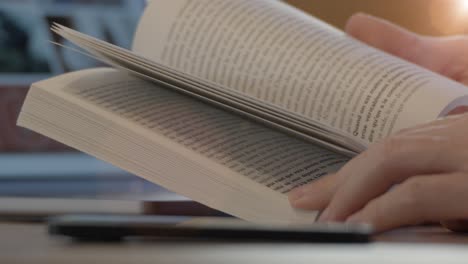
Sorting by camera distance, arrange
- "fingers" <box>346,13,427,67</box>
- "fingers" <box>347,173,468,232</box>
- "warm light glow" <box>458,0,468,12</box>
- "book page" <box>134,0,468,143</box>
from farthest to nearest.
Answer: "warm light glow" <box>458,0,468,12</box>
"fingers" <box>346,13,427,67</box>
"book page" <box>134,0,468,143</box>
"fingers" <box>347,173,468,232</box>

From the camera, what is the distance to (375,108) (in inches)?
27.1

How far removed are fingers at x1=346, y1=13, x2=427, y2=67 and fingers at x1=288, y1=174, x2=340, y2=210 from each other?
414 mm

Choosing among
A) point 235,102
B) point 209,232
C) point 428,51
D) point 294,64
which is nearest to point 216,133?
point 235,102

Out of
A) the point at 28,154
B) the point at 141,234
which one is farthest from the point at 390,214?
the point at 28,154

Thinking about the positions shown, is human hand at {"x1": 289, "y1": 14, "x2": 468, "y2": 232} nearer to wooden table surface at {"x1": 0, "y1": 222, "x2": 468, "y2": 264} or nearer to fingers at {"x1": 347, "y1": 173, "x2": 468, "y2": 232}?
fingers at {"x1": 347, "y1": 173, "x2": 468, "y2": 232}

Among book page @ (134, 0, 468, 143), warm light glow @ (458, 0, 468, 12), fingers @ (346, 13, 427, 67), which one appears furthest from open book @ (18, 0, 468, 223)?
warm light glow @ (458, 0, 468, 12)

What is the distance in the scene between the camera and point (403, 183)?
466 mm

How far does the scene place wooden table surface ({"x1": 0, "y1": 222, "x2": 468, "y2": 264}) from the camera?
9.7 inches

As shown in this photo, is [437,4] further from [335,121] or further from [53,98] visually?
[53,98]

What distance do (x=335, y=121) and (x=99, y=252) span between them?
458 mm

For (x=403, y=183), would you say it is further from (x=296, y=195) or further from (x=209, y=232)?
(x=209, y=232)

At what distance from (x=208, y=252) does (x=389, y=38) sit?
28.3 inches

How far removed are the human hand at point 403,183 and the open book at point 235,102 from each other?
0.03 meters

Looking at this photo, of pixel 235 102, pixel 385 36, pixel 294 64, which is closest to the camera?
pixel 235 102
